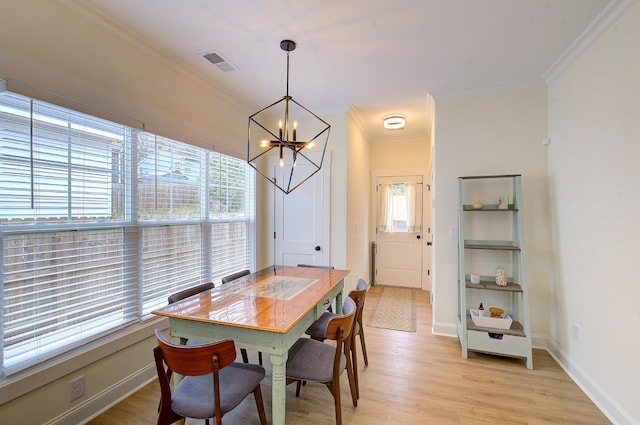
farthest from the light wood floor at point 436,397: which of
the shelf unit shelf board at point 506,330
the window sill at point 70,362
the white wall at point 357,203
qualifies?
the white wall at point 357,203

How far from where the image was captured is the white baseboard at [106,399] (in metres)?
1.81

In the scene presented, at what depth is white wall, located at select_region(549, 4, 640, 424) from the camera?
70.7 inches

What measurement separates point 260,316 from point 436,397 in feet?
5.21

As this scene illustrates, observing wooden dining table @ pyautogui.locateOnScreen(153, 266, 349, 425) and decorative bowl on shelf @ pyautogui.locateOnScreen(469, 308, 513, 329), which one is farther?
decorative bowl on shelf @ pyautogui.locateOnScreen(469, 308, 513, 329)

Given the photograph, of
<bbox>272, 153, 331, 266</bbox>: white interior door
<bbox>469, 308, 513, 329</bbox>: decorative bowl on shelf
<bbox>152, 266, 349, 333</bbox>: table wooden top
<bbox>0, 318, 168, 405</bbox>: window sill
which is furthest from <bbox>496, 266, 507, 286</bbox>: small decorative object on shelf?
<bbox>0, 318, 168, 405</bbox>: window sill

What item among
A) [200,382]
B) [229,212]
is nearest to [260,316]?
[200,382]

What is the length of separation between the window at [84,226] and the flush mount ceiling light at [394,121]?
2711 mm

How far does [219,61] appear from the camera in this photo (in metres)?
2.63

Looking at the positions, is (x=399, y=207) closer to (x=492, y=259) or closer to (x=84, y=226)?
(x=492, y=259)

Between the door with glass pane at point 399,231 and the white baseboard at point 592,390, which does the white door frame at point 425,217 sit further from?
the white baseboard at point 592,390

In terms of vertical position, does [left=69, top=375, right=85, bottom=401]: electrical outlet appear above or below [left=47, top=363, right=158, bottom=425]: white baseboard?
above

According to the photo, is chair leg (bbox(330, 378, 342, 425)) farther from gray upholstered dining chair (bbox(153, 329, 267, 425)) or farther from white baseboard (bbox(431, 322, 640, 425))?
white baseboard (bbox(431, 322, 640, 425))

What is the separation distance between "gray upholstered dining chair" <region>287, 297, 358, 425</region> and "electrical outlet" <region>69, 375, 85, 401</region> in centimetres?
140

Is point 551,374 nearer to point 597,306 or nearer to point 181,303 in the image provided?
point 597,306
